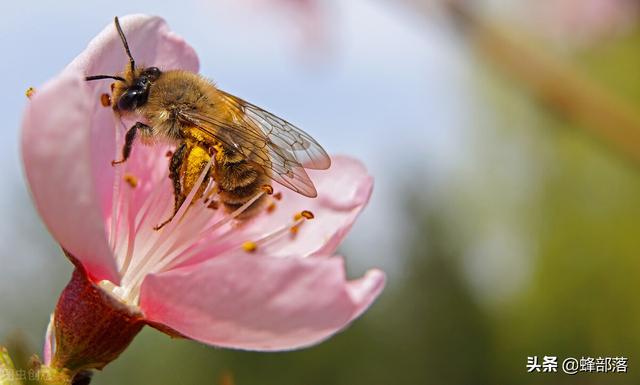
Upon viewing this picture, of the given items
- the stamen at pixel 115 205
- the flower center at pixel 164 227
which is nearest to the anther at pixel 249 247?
the flower center at pixel 164 227

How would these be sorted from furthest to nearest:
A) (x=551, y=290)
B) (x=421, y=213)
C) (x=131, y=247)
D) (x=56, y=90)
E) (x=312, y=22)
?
(x=421, y=213)
(x=551, y=290)
(x=312, y=22)
(x=131, y=247)
(x=56, y=90)

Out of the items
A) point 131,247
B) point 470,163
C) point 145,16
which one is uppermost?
point 470,163

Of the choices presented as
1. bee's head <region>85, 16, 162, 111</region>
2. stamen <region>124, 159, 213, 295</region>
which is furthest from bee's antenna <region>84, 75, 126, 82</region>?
stamen <region>124, 159, 213, 295</region>

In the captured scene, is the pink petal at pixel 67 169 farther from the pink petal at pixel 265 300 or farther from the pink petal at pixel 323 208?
the pink petal at pixel 323 208

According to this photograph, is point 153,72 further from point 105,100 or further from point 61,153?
point 61,153

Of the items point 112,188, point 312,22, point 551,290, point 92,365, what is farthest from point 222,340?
point 551,290

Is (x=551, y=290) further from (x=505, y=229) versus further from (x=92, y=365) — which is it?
(x=92, y=365)

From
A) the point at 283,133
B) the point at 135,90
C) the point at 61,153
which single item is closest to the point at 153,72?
the point at 135,90
